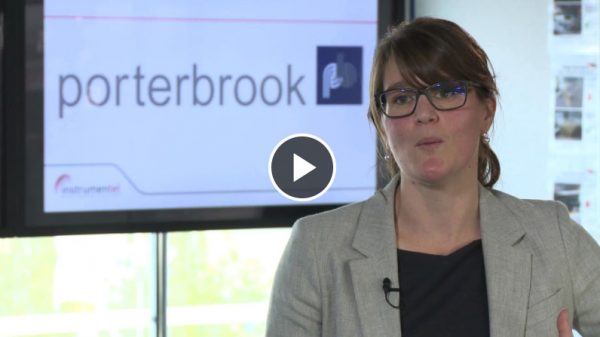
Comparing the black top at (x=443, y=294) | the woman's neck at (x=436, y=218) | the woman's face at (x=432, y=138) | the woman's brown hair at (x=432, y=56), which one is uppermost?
Answer: the woman's brown hair at (x=432, y=56)

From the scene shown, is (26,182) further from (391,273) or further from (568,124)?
(568,124)

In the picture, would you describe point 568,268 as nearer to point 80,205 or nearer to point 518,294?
point 518,294

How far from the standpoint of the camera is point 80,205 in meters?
3.15

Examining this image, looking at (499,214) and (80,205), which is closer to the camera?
(499,214)

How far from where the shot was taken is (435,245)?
190 centimetres

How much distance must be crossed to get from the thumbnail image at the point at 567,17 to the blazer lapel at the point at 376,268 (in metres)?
1.84

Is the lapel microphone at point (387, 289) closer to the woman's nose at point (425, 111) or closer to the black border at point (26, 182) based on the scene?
the woman's nose at point (425, 111)

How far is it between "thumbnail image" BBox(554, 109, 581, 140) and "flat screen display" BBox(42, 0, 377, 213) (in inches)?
27.2

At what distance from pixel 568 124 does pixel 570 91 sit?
12cm

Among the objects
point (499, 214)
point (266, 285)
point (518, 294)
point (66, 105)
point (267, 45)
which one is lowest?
point (266, 285)

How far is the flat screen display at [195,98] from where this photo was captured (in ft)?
10.3

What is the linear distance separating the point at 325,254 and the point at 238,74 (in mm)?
1464

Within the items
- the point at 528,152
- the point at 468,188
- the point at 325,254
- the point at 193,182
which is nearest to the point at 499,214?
the point at 468,188
